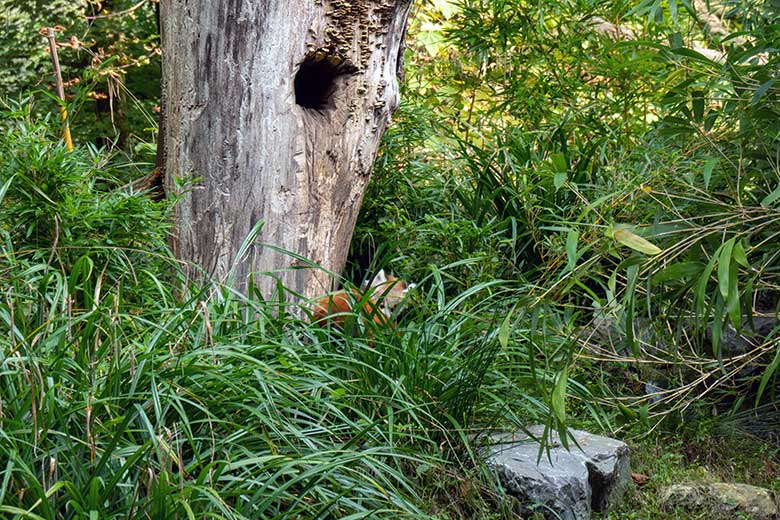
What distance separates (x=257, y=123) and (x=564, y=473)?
76.9 inches

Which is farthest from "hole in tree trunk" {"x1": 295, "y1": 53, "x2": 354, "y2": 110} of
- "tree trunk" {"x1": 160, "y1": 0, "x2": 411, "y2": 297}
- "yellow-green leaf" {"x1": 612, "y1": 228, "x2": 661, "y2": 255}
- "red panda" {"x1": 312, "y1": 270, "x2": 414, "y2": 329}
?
"yellow-green leaf" {"x1": 612, "y1": 228, "x2": 661, "y2": 255}

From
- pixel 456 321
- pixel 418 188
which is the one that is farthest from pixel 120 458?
pixel 418 188

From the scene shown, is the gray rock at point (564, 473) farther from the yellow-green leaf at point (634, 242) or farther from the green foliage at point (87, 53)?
the green foliage at point (87, 53)

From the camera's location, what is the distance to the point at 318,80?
14.8ft

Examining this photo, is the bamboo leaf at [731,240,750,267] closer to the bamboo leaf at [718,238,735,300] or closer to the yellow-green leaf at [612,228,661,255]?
the bamboo leaf at [718,238,735,300]

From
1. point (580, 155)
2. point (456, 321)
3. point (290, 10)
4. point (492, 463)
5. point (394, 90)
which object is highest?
point (290, 10)

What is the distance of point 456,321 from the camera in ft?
12.6

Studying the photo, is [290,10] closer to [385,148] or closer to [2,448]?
[385,148]

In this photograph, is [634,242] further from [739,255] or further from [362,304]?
[362,304]

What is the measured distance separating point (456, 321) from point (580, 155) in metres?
1.91

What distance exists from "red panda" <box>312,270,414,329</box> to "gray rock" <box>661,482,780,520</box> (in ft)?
4.11

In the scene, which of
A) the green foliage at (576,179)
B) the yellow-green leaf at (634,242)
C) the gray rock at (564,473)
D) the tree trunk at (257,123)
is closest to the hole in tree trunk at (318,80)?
the tree trunk at (257,123)

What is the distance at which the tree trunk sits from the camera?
4133 mm

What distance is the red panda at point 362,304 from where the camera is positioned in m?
3.62
